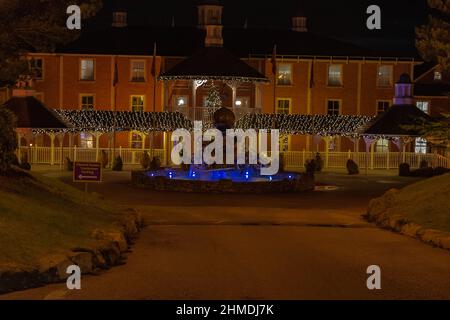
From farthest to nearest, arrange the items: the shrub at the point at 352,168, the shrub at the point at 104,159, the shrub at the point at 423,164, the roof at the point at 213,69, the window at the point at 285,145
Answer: the window at the point at 285,145 → the shrub at the point at 423,164 → the shrub at the point at 104,159 → the shrub at the point at 352,168 → the roof at the point at 213,69

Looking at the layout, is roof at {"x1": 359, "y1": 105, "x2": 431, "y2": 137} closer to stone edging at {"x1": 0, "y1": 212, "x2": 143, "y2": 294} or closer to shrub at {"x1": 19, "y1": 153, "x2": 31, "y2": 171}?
shrub at {"x1": 19, "y1": 153, "x2": 31, "y2": 171}

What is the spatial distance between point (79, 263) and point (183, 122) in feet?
121

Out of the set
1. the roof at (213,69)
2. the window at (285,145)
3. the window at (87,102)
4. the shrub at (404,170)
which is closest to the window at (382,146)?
the window at (285,145)

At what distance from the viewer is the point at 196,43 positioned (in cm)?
5759

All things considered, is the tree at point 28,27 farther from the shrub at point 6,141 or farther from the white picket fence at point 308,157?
the white picket fence at point 308,157

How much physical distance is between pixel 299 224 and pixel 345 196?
34.0ft

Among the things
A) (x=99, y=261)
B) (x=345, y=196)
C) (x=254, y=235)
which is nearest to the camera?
(x=99, y=261)

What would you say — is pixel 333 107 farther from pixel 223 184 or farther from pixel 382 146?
pixel 223 184

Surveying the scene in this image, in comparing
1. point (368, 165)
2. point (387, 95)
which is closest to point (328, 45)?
point (387, 95)

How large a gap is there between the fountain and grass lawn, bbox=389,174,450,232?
30.6ft

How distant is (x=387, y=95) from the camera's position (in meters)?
56.4

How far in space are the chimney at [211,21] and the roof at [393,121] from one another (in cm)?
1036

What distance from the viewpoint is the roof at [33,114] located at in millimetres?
45875

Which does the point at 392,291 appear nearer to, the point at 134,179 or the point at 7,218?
the point at 7,218
